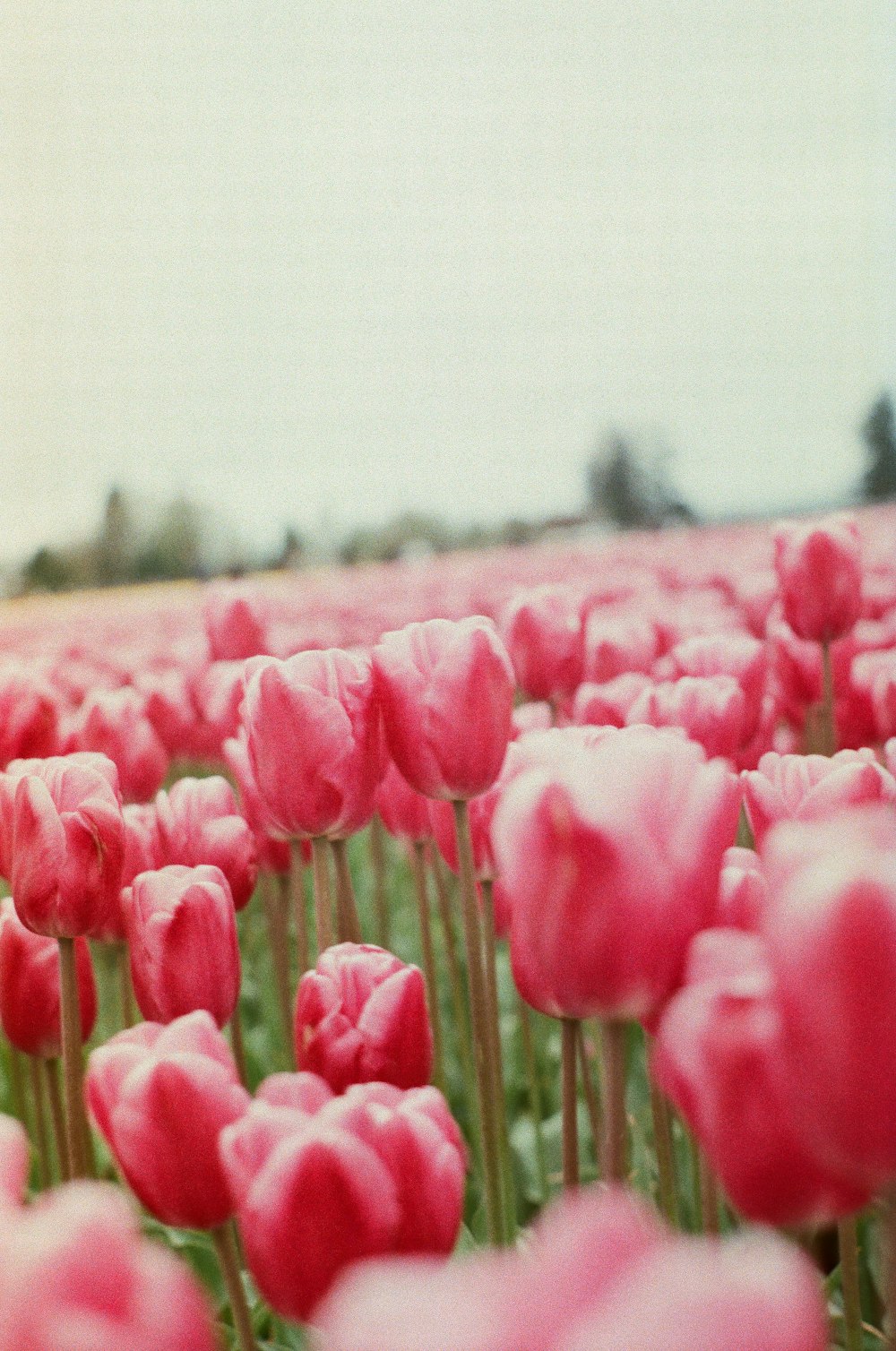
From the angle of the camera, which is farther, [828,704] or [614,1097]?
[828,704]

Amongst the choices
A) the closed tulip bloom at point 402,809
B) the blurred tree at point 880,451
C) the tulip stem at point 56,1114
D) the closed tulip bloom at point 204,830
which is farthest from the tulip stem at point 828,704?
the blurred tree at point 880,451

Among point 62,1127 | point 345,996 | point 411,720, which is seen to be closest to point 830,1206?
point 345,996

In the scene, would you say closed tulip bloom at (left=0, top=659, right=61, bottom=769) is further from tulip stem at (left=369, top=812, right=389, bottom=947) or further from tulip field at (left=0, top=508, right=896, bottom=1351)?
tulip stem at (left=369, top=812, right=389, bottom=947)

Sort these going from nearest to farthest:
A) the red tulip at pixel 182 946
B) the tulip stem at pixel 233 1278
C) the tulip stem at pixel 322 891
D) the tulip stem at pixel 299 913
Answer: the tulip stem at pixel 233 1278, the red tulip at pixel 182 946, the tulip stem at pixel 322 891, the tulip stem at pixel 299 913

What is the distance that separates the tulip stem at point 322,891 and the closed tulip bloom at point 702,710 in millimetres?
220

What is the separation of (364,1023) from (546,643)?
69cm

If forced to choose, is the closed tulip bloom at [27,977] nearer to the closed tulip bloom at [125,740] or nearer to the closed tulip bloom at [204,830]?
the closed tulip bloom at [204,830]

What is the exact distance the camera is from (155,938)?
0.55 meters

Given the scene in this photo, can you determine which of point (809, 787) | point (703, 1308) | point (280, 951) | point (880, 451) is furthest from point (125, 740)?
point (880, 451)

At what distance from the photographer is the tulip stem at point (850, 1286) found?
0.49 meters

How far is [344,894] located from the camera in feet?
2.79

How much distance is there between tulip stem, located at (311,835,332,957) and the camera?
0.66 metres

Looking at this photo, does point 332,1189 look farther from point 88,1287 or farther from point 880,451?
point 880,451

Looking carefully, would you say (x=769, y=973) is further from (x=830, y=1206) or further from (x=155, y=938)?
(x=155, y=938)
